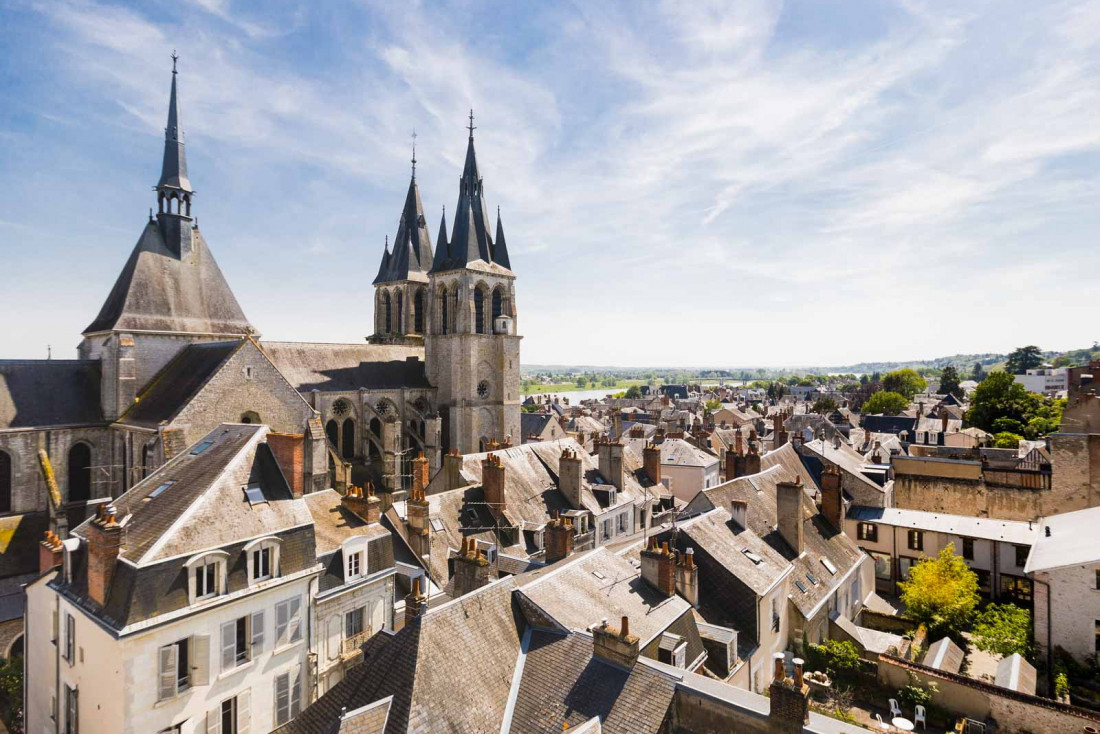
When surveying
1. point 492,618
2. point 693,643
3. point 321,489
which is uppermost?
point 321,489

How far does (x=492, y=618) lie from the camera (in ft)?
41.4

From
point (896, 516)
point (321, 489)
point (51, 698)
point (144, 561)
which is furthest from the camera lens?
point (896, 516)

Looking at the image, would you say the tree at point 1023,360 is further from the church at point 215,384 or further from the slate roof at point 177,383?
the slate roof at point 177,383

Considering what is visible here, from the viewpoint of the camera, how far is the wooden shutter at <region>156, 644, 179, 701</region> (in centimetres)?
1248

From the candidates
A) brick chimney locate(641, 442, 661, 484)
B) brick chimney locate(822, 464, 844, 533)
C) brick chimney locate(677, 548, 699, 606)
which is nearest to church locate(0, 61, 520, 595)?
brick chimney locate(677, 548, 699, 606)

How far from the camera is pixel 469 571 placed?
1480 cm

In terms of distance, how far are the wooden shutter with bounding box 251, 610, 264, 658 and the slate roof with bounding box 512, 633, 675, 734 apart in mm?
6957

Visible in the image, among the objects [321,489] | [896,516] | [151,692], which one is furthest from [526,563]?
[896,516]

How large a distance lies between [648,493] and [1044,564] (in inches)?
650

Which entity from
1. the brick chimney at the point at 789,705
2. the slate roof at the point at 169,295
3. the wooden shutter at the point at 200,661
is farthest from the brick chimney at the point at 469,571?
the slate roof at the point at 169,295

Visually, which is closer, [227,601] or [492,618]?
[492,618]

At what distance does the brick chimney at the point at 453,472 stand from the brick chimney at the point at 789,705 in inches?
637

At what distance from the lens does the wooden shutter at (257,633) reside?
1416cm

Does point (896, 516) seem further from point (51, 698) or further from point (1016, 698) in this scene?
point (51, 698)
